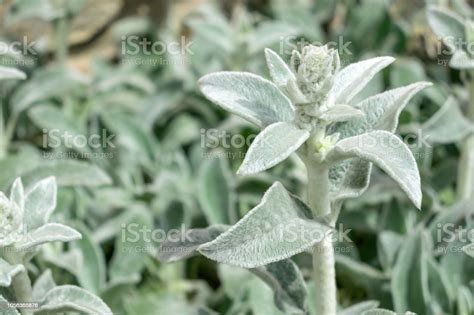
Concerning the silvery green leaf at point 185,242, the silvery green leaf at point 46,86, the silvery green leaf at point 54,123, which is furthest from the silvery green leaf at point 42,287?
the silvery green leaf at point 46,86

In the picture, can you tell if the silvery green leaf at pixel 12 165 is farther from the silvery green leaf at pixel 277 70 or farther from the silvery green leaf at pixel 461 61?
the silvery green leaf at pixel 461 61

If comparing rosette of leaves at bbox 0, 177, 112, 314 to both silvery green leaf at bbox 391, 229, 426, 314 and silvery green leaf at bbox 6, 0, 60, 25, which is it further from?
silvery green leaf at bbox 6, 0, 60, 25

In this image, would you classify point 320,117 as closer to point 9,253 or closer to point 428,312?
point 9,253

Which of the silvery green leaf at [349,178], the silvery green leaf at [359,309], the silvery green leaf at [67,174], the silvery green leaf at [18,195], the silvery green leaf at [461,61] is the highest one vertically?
the silvery green leaf at [461,61]

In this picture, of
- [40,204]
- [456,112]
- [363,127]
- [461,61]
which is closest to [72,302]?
[40,204]

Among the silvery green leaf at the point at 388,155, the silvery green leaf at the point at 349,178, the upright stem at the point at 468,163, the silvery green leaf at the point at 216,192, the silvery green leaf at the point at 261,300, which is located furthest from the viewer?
the silvery green leaf at the point at 216,192

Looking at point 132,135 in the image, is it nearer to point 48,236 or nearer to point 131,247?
point 131,247

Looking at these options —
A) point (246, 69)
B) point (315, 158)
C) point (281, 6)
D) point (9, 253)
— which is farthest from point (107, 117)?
point (315, 158)
